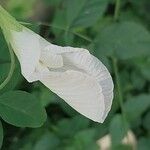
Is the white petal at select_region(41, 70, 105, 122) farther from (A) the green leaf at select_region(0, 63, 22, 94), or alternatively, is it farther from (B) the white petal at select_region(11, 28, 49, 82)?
(A) the green leaf at select_region(0, 63, 22, 94)

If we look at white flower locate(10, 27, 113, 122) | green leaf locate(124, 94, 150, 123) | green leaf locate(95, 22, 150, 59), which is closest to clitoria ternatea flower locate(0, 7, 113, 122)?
white flower locate(10, 27, 113, 122)

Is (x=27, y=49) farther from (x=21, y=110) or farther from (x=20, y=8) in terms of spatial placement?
(x=20, y=8)

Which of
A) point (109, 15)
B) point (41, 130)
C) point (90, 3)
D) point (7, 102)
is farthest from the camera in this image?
point (109, 15)

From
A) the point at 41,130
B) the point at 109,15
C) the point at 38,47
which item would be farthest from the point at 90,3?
the point at 109,15

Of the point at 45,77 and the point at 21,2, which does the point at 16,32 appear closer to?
the point at 45,77

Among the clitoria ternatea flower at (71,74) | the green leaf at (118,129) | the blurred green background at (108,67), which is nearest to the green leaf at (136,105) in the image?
the blurred green background at (108,67)

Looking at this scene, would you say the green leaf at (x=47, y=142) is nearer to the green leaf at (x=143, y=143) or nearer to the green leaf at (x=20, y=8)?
the green leaf at (x=143, y=143)

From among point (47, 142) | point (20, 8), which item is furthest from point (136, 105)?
point (20, 8)
